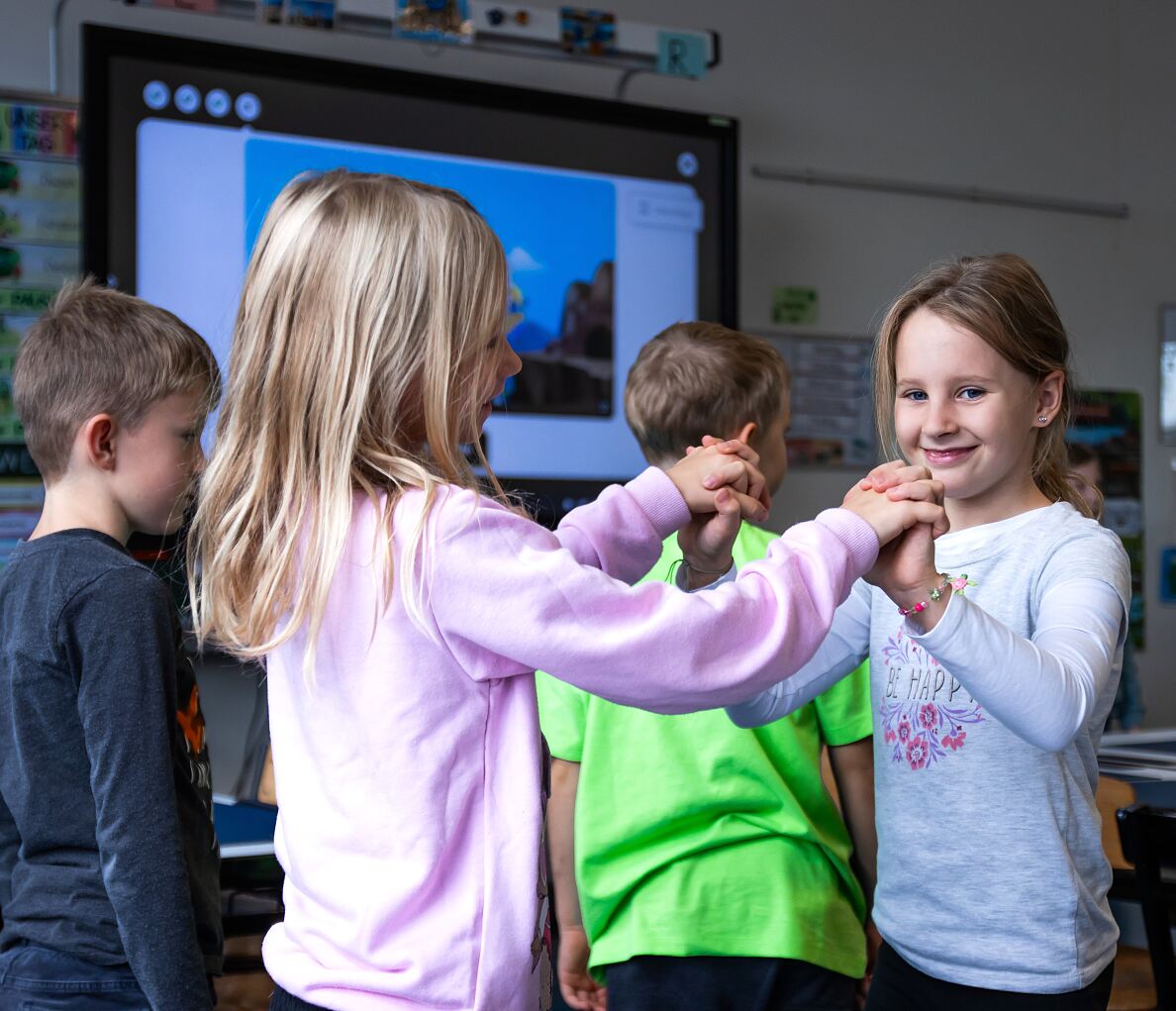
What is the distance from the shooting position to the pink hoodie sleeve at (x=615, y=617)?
97cm

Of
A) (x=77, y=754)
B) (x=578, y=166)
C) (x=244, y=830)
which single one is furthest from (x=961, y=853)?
(x=578, y=166)

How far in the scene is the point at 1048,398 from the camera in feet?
4.56

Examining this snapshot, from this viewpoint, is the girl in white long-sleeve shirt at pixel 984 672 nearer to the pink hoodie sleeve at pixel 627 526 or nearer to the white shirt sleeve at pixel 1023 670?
the white shirt sleeve at pixel 1023 670

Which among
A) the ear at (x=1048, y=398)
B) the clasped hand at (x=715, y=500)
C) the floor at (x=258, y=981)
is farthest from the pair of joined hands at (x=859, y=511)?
the floor at (x=258, y=981)

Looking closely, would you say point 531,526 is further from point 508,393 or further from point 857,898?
point 508,393

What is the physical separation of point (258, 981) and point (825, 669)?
128 centimetres

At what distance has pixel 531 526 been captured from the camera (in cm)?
101

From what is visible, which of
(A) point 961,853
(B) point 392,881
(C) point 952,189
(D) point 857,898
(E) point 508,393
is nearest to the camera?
(B) point 392,881

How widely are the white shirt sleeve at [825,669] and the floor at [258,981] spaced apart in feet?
3.48

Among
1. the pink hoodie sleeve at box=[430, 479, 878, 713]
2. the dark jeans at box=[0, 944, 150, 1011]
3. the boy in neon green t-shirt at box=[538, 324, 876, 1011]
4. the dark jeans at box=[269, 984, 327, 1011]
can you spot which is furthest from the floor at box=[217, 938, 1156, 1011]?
the pink hoodie sleeve at box=[430, 479, 878, 713]

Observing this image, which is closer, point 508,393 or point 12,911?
point 12,911

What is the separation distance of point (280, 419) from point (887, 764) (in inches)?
28.5

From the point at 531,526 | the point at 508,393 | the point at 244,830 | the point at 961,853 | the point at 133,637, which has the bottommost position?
the point at 244,830

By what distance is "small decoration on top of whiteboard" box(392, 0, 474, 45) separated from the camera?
307 centimetres
